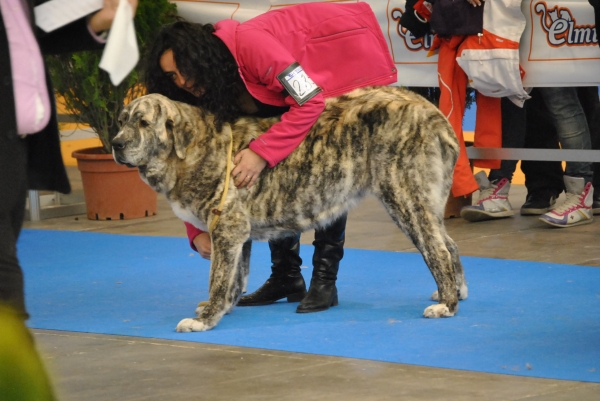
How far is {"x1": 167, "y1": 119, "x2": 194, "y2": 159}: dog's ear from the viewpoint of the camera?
4.09 meters

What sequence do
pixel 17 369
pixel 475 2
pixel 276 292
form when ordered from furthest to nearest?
pixel 475 2 → pixel 276 292 → pixel 17 369

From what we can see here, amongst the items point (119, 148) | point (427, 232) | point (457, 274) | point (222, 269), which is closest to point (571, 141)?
point (457, 274)

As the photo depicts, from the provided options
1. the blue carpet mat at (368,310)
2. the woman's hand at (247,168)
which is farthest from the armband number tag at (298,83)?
the blue carpet mat at (368,310)

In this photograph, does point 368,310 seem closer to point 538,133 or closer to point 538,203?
point 538,203

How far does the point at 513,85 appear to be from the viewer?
6094mm

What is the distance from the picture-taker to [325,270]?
175 inches

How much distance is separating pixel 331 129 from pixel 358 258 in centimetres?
153

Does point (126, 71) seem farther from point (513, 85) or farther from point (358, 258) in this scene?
point (513, 85)

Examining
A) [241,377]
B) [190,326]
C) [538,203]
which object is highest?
[241,377]

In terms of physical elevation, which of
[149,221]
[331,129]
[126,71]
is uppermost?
[126,71]

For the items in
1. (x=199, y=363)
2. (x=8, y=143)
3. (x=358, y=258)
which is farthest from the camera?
(x=358, y=258)

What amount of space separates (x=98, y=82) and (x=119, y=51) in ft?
15.8

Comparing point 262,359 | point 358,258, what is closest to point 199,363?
point 262,359

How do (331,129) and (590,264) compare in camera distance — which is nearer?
(331,129)
